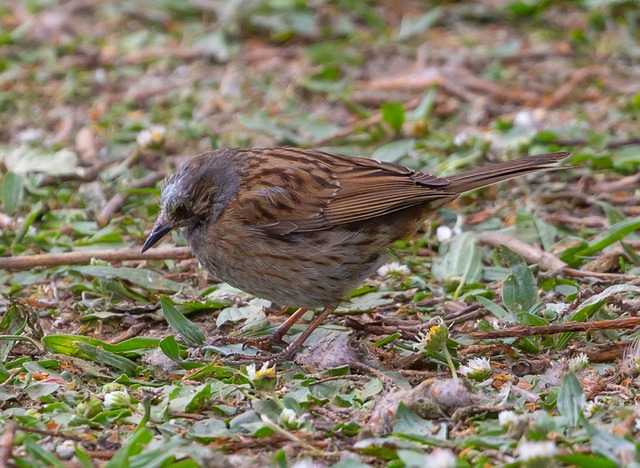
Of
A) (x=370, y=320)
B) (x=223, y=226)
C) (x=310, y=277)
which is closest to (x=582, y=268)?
(x=370, y=320)

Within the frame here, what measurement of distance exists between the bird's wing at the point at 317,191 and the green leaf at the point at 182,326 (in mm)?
608

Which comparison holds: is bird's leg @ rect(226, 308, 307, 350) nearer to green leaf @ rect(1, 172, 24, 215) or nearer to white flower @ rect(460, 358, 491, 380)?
white flower @ rect(460, 358, 491, 380)

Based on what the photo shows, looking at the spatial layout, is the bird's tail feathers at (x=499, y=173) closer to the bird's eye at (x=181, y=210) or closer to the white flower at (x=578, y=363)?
the white flower at (x=578, y=363)

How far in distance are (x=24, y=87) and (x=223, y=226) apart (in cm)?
438

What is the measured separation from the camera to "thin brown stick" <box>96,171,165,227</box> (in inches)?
265

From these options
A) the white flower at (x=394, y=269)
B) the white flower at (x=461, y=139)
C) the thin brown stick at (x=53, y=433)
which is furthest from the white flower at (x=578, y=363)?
the white flower at (x=461, y=139)

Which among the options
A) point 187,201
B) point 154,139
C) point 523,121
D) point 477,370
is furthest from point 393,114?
point 477,370

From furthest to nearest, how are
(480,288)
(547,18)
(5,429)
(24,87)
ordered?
(547,18) → (24,87) → (480,288) → (5,429)

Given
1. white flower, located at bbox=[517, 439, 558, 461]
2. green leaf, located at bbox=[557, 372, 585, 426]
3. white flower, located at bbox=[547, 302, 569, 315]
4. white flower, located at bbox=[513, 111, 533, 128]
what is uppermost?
white flower, located at bbox=[517, 439, 558, 461]

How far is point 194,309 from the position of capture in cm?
561

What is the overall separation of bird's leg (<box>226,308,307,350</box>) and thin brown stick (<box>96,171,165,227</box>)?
5.58ft

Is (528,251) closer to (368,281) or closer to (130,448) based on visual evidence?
(368,281)

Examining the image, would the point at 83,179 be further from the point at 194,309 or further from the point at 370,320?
the point at 370,320

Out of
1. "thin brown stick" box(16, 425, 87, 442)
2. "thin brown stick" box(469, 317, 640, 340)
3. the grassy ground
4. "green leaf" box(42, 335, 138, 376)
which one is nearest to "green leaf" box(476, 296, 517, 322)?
the grassy ground
